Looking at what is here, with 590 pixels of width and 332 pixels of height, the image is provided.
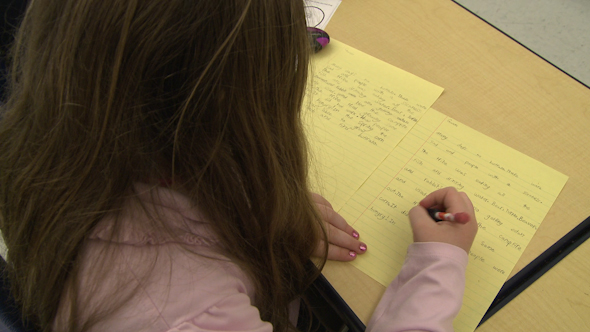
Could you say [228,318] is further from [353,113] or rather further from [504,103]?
[504,103]

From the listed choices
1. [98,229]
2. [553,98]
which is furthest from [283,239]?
[553,98]

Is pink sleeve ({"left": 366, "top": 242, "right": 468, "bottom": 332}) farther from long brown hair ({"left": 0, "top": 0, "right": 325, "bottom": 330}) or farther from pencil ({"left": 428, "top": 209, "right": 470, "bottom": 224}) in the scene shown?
long brown hair ({"left": 0, "top": 0, "right": 325, "bottom": 330})

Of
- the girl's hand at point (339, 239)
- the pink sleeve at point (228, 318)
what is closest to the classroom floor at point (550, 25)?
the girl's hand at point (339, 239)

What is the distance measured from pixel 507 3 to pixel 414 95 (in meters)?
0.98

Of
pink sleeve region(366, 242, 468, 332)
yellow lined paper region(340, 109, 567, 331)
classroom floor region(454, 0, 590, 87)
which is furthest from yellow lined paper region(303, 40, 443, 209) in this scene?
classroom floor region(454, 0, 590, 87)

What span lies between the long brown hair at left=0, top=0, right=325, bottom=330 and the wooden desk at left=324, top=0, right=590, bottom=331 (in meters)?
0.20

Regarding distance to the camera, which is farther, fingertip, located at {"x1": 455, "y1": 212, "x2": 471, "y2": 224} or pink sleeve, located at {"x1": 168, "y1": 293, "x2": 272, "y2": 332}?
fingertip, located at {"x1": 455, "y1": 212, "x2": 471, "y2": 224}

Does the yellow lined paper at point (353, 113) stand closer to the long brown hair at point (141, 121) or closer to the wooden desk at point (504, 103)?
the wooden desk at point (504, 103)

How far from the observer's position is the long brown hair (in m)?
0.33

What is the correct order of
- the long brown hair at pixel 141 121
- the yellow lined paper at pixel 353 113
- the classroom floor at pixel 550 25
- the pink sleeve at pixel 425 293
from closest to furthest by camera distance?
the long brown hair at pixel 141 121, the pink sleeve at pixel 425 293, the yellow lined paper at pixel 353 113, the classroom floor at pixel 550 25

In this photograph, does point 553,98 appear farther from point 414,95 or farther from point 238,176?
point 238,176

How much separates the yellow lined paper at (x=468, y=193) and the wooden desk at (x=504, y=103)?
0.02m

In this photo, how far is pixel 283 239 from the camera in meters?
0.52

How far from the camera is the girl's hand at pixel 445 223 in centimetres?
50
